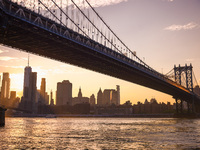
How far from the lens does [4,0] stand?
111 feet

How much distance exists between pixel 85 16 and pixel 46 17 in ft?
71.8

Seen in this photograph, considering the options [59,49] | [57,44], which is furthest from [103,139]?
[59,49]

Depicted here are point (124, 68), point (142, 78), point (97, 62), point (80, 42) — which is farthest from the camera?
point (142, 78)

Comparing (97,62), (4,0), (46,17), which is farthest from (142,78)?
(4,0)

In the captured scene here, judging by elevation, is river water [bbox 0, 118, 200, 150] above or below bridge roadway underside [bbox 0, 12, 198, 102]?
below

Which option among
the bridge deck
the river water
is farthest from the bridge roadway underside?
the river water

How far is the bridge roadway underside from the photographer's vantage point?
1508 inches

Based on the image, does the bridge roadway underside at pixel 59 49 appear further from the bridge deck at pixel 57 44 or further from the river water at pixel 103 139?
the river water at pixel 103 139

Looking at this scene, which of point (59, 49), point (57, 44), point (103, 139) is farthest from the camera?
point (59, 49)

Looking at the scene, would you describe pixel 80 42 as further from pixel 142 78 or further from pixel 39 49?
pixel 142 78

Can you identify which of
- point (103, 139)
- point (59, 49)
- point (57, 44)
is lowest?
point (103, 139)

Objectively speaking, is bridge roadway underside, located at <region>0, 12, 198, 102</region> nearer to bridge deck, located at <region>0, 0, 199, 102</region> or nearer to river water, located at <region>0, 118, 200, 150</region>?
bridge deck, located at <region>0, 0, 199, 102</region>

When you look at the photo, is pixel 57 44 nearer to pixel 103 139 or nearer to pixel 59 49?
pixel 59 49

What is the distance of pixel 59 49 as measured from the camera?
48.7m
